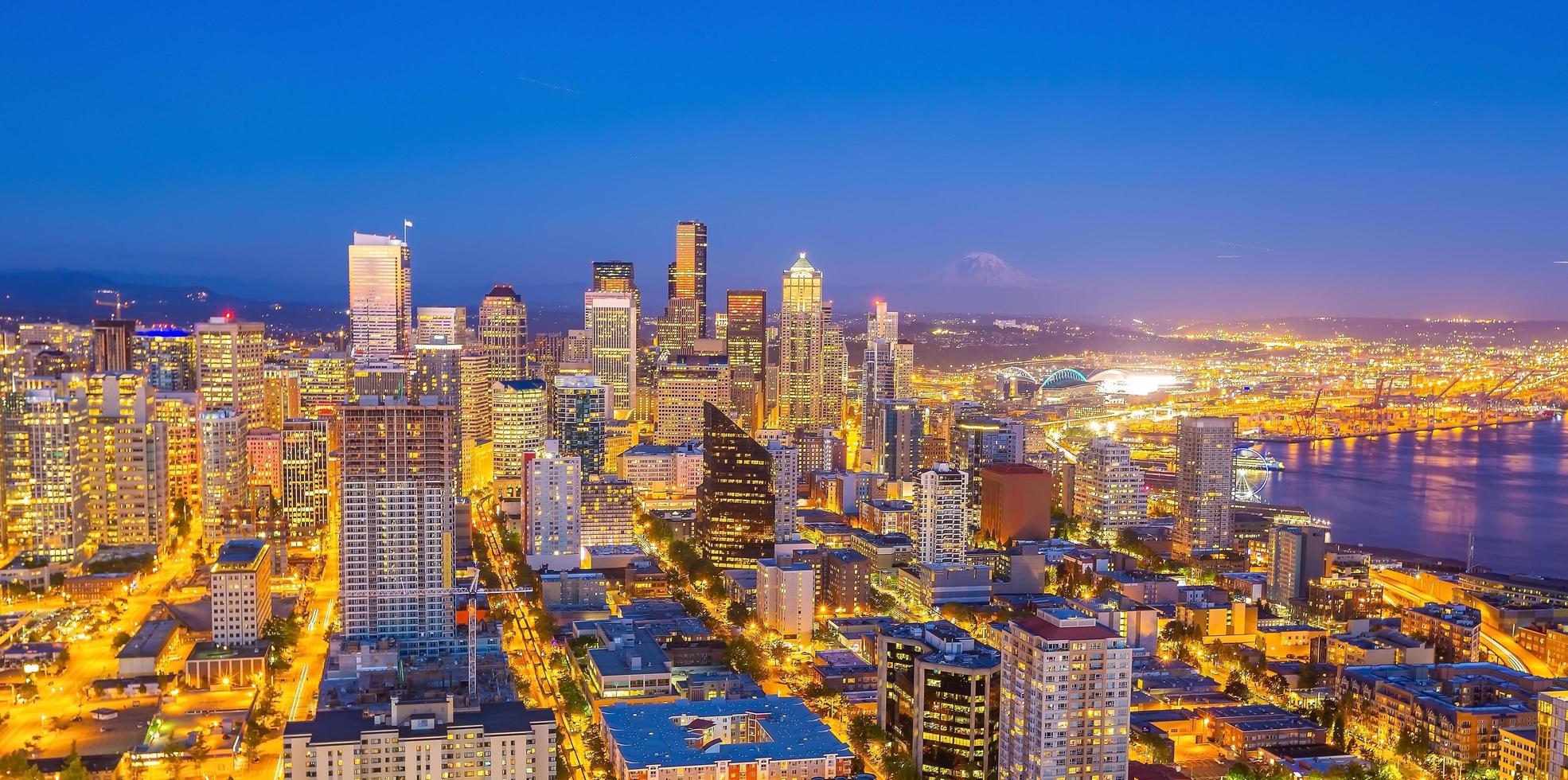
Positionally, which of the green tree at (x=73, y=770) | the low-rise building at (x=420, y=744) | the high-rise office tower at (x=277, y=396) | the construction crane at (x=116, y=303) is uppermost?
the construction crane at (x=116, y=303)

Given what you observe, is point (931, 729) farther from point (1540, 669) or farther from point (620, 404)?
point (620, 404)

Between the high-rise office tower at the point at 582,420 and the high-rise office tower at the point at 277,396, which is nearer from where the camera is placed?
the high-rise office tower at the point at 582,420

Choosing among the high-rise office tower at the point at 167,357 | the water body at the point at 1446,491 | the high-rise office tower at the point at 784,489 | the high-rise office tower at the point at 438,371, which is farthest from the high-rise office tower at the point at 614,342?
the water body at the point at 1446,491

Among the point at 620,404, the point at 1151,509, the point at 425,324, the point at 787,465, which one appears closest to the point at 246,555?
the point at 787,465

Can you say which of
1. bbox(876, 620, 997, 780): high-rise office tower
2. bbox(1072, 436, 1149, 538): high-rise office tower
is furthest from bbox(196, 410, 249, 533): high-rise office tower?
bbox(1072, 436, 1149, 538): high-rise office tower

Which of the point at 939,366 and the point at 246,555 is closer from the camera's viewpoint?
the point at 246,555

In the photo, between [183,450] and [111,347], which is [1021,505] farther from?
[111,347]

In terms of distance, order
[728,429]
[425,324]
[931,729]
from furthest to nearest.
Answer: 1. [425,324]
2. [728,429]
3. [931,729]

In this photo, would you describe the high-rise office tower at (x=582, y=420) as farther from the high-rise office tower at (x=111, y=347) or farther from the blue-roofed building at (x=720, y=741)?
the blue-roofed building at (x=720, y=741)
